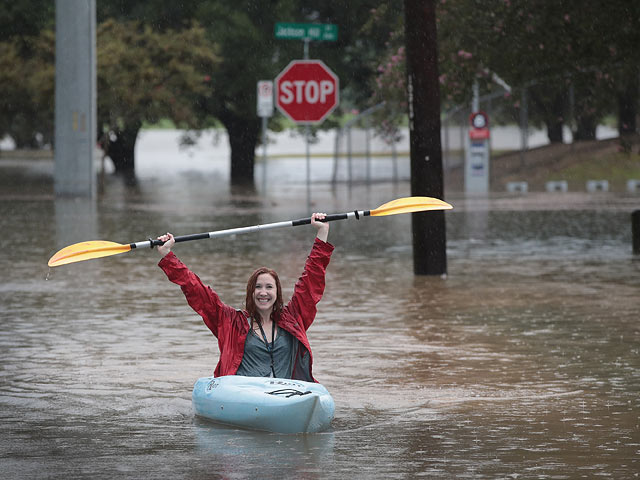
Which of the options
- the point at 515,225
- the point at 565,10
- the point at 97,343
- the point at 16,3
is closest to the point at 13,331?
the point at 97,343

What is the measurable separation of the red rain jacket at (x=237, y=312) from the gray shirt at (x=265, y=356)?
40 mm

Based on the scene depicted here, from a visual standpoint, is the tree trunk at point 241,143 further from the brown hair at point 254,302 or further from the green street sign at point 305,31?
the brown hair at point 254,302

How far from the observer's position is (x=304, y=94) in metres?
36.0

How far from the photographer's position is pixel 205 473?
23.2 ft

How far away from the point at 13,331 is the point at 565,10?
957 cm

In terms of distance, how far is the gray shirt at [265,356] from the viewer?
8.62 m

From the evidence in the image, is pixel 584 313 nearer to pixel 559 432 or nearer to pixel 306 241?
pixel 559 432

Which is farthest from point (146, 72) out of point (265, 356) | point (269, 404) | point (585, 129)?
point (269, 404)

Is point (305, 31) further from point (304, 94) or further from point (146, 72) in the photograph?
point (146, 72)

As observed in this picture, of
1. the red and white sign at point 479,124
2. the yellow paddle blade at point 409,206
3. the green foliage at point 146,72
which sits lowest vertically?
the yellow paddle blade at point 409,206

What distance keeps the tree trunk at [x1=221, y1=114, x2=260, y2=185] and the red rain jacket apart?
44644 mm

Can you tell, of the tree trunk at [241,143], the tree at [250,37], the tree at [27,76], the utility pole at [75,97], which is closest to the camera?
the utility pole at [75,97]

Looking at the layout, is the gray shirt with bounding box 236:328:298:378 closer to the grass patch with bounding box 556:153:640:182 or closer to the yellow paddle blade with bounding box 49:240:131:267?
the yellow paddle blade with bounding box 49:240:131:267

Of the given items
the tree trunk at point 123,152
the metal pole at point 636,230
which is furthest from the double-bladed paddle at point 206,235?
the tree trunk at point 123,152
